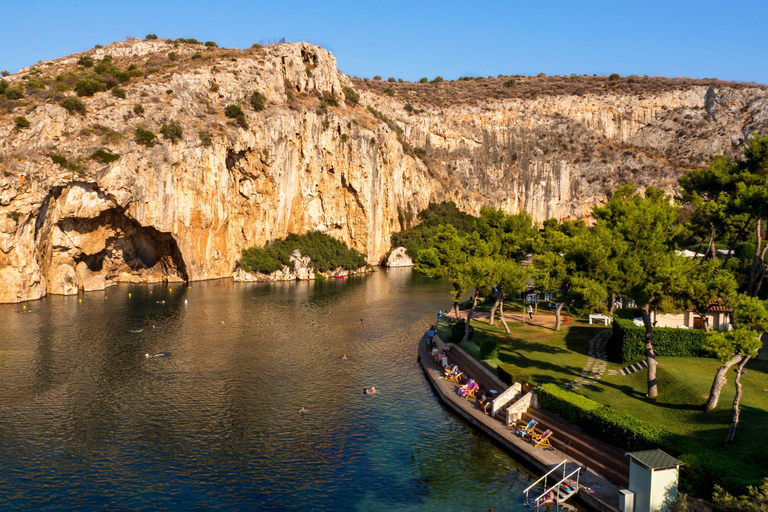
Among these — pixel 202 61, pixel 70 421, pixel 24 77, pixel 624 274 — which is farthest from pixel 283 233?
pixel 624 274

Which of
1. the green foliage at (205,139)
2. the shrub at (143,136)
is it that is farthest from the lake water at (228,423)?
the green foliage at (205,139)

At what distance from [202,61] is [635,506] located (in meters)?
98.2

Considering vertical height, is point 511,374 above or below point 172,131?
below

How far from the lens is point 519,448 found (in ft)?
77.8

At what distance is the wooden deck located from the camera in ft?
63.2

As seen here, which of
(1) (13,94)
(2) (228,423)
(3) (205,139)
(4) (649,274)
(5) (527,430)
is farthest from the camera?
(3) (205,139)

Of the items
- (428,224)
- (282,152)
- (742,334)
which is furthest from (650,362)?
(428,224)

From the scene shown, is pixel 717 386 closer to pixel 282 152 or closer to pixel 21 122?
pixel 21 122

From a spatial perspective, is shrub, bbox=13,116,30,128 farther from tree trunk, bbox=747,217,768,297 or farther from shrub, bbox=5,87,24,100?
tree trunk, bbox=747,217,768,297

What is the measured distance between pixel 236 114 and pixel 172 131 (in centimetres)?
1283

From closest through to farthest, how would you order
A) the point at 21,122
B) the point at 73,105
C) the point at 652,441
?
the point at 652,441
the point at 21,122
the point at 73,105

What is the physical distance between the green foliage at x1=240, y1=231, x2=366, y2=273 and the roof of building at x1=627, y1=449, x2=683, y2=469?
74.7m

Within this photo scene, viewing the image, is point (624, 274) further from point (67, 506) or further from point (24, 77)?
point (24, 77)

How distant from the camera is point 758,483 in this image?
15.9 m
